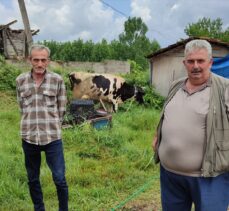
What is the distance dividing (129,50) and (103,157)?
130ft

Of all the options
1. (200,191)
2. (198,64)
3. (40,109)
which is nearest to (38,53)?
(40,109)

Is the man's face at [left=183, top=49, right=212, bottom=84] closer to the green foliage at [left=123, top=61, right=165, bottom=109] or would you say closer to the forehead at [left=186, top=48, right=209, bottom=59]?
the forehead at [left=186, top=48, right=209, bottom=59]

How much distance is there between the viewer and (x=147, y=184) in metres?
5.21

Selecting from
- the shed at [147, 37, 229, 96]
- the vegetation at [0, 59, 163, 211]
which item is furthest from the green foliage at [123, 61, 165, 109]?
the vegetation at [0, 59, 163, 211]

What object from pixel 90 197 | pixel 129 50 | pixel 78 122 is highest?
pixel 129 50

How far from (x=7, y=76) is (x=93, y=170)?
6.88 metres

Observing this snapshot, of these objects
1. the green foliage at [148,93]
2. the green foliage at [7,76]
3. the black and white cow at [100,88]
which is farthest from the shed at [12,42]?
the black and white cow at [100,88]

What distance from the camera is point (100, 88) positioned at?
12.1 m

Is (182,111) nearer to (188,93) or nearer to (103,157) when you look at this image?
(188,93)

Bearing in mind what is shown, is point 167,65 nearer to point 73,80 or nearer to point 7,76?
point 73,80

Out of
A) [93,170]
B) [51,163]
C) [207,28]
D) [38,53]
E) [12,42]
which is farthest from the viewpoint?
[207,28]

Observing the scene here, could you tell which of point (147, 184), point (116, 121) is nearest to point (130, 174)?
point (147, 184)

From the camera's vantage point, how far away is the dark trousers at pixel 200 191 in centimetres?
251

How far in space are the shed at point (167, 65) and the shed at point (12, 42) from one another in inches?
250
